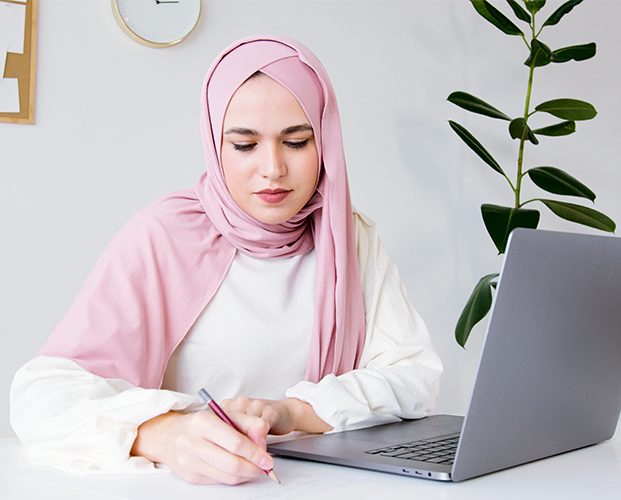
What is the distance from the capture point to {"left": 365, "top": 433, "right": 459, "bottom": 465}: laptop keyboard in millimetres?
787

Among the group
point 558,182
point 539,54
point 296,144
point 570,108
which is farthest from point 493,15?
point 296,144

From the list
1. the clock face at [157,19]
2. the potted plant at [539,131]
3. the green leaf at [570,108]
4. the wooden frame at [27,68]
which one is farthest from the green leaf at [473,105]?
the wooden frame at [27,68]

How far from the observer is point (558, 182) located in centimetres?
217

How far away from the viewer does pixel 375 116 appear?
8.21 ft

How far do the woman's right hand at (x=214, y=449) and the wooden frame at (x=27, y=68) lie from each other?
1.49 metres

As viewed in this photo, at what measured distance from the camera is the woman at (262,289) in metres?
1.04

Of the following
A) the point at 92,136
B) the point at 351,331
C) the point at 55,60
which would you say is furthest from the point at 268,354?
the point at 55,60

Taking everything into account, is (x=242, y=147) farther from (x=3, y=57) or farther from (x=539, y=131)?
(x=539, y=131)

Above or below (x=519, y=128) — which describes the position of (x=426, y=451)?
below

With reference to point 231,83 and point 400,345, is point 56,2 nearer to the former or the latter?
point 231,83

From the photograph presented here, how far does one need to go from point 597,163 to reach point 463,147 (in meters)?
0.67

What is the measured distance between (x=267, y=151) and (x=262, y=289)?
280mm

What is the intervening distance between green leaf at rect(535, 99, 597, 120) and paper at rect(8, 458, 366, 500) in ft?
5.91

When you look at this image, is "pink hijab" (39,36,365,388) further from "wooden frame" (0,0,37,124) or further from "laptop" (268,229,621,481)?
"wooden frame" (0,0,37,124)
